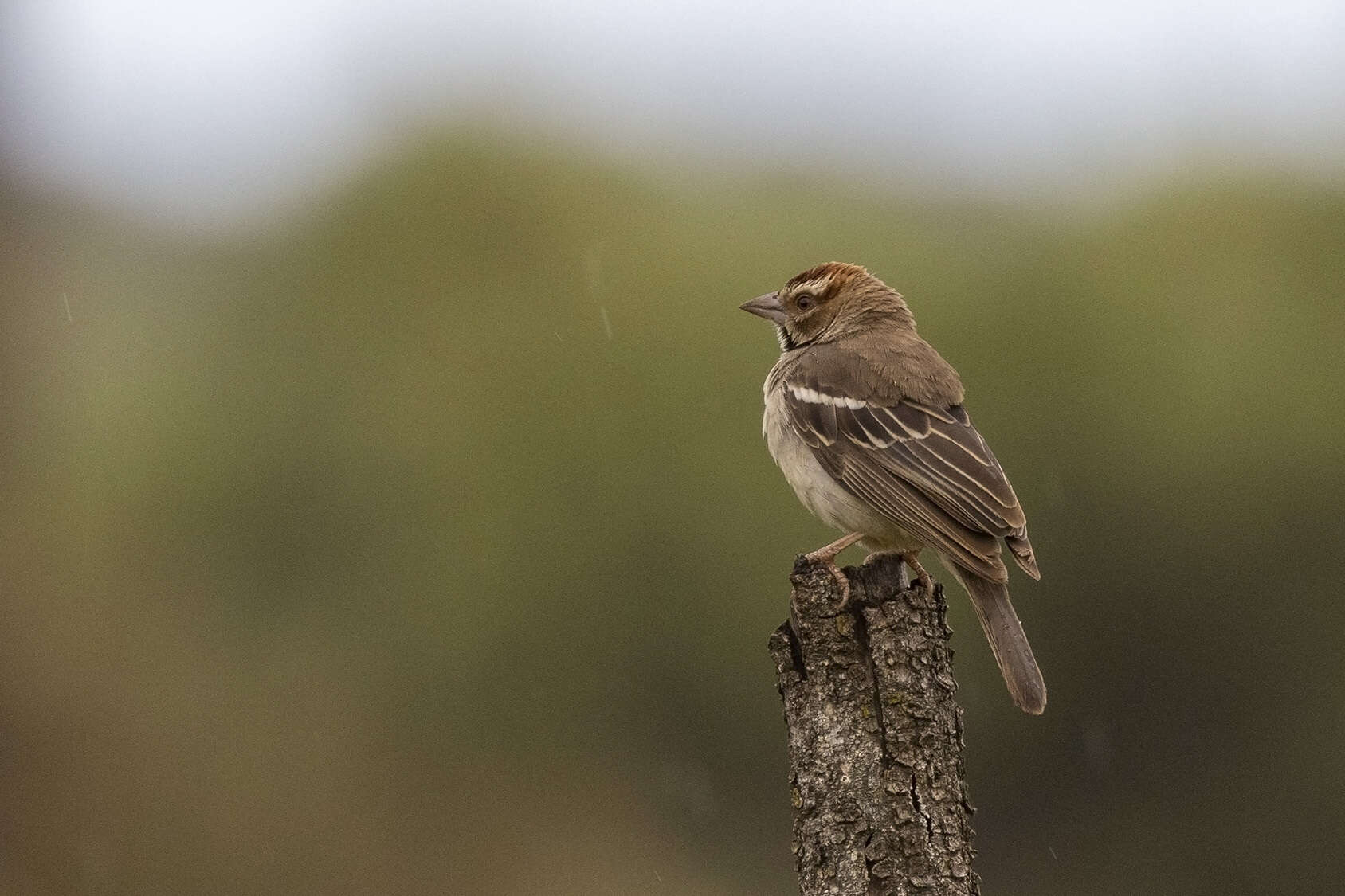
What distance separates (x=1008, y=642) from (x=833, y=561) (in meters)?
0.91

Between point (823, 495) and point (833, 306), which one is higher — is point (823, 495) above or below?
below

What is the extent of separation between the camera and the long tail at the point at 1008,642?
5816mm

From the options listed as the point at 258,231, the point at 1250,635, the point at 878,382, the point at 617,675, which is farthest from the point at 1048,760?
the point at 258,231

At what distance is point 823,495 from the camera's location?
7043mm

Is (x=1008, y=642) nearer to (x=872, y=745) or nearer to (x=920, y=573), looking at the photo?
(x=920, y=573)

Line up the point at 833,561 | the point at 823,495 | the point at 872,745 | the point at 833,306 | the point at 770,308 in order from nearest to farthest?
1. the point at 872,745
2. the point at 833,561
3. the point at 823,495
4. the point at 833,306
5. the point at 770,308

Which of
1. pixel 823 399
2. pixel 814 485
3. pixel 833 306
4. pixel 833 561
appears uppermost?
pixel 833 306

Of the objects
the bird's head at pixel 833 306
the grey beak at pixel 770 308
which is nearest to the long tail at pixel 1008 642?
the bird's head at pixel 833 306

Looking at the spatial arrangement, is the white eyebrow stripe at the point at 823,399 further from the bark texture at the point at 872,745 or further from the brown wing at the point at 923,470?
the bark texture at the point at 872,745

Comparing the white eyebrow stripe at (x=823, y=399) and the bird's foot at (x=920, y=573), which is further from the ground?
the white eyebrow stripe at (x=823, y=399)

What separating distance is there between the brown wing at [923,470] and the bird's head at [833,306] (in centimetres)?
88

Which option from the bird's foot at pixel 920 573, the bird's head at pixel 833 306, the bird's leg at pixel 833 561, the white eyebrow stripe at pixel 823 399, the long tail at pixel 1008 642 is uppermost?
the bird's head at pixel 833 306

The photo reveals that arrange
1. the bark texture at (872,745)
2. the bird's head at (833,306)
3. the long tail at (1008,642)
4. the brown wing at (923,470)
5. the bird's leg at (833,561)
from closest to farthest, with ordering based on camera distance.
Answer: the bark texture at (872,745) < the bird's leg at (833,561) < the long tail at (1008,642) < the brown wing at (923,470) < the bird's head at (833,306)

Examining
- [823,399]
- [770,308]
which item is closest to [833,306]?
[770,308]
